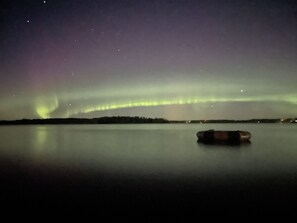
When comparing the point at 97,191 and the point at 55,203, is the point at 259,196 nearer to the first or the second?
the point at 97,191

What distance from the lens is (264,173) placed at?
74.4 ft

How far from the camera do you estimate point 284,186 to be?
17094mm

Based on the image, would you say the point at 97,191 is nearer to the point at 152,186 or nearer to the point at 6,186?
the point at 152,186

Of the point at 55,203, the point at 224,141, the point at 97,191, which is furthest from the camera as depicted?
the point at 224,141

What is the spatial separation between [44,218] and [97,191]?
17.1 ft

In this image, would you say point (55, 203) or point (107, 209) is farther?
point (55, 203)

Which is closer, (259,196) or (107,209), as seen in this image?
(107,209)

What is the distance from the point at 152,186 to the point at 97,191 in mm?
3504

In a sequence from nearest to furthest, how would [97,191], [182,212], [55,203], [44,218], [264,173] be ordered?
[44,218]
[182,212]
[55,203]
[97,191]
[264,173]

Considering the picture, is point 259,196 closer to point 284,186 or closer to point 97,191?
point 284,186

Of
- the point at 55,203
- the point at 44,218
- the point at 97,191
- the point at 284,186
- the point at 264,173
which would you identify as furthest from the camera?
the point at 264,173

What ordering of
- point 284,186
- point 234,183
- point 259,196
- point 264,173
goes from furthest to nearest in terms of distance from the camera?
point 264,173 → point 234,183 → point 284,186 → point 259,196

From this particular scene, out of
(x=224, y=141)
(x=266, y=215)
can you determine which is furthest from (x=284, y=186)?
(x=224, y=141)

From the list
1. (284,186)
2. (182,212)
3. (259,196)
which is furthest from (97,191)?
(284,186)
